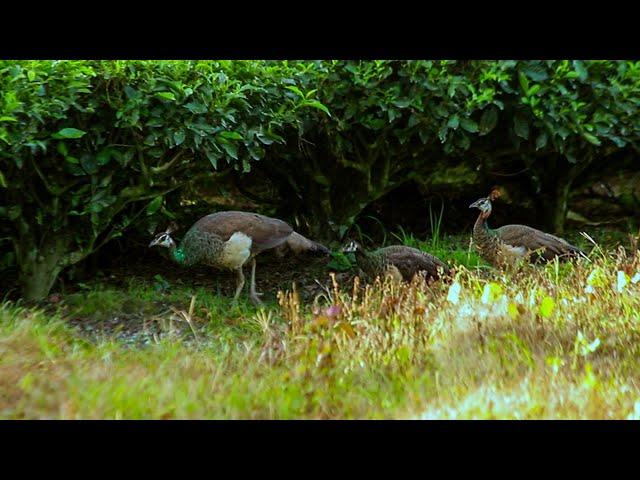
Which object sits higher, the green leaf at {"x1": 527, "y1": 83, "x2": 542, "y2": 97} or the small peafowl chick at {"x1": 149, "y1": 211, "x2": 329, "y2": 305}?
the green leaf at {"x1": 527, "y1": 83, "x2": 542, "y2": 97}

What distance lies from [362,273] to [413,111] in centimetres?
150

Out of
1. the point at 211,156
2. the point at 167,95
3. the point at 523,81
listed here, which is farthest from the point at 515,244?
the point at 167,95

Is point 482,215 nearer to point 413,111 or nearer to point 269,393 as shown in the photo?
point 413,111

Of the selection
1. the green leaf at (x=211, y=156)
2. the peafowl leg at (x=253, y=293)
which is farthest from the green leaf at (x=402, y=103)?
the peafowl leg at (x=253, y=293)

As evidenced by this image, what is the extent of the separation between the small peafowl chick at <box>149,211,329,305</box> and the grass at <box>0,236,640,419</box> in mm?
1546

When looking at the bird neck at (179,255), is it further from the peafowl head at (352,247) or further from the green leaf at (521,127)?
the green leaf at (521,127)

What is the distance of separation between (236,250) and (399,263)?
4.62ft

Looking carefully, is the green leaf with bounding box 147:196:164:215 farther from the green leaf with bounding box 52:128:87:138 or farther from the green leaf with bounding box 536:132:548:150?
the green leaf with bounding box 536:132:548:150

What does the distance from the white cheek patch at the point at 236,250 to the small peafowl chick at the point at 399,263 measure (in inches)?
35.3

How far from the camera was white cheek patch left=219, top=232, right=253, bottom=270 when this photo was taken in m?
6.86

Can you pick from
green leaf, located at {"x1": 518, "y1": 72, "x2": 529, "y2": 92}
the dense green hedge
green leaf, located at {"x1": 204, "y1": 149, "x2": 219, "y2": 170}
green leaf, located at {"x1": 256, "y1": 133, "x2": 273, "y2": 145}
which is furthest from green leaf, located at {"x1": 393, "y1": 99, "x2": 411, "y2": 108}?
green leaf, located at {"x1": 204, "y1": 149, "x2": 219, "y2": 170}

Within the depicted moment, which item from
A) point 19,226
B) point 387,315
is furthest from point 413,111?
point 19,226

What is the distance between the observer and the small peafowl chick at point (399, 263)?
6.59m

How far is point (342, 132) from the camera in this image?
7.46 meters
